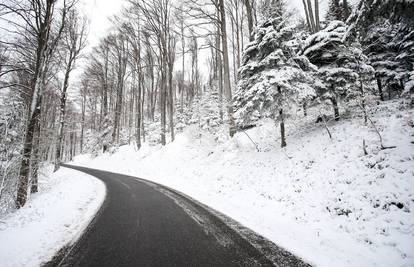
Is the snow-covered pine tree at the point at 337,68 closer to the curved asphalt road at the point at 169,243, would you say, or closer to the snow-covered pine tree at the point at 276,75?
the snow-covered pine tree at the point at 276,75

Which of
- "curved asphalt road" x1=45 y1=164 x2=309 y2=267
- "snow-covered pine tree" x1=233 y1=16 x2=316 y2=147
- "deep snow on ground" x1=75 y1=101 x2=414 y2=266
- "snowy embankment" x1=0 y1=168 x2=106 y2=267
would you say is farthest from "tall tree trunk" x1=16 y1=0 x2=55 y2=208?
"snow-covered pine tree" x1=233 y1=16 x2=316 y2=147

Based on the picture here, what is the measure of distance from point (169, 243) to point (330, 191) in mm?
4718

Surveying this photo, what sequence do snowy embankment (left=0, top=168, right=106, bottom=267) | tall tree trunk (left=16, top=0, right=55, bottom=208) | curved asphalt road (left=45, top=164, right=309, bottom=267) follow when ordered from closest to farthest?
curved asphalt road (left=45, top=164, right=309, bottom=267) < snowy embankment (left=0, top=168, right=106, bottom=267) < tall tree trunk (left=16, top=0, right=55, bottom=208)

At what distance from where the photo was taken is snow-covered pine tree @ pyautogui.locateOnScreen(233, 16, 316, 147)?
930cm

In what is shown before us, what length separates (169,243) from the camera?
4.03m

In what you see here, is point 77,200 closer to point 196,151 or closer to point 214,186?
point 214,186

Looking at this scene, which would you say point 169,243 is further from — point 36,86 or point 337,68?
point 337,68

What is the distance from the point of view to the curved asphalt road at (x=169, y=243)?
3.39 metres

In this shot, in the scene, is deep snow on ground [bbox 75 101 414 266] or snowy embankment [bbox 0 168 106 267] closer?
snowy embankment [bbox 0 168 106 267]

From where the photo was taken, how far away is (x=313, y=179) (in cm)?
697

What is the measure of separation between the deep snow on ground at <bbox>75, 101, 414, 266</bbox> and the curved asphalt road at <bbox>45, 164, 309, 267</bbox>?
0.55m

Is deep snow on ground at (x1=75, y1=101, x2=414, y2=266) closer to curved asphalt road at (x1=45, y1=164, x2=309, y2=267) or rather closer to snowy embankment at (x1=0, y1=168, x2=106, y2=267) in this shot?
curved asphalt road at (x1=45, y1=164, x2=309, y2=267)

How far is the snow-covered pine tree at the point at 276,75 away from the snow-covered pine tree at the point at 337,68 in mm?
828

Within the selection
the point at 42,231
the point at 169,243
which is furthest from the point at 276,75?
the point at 42,231
